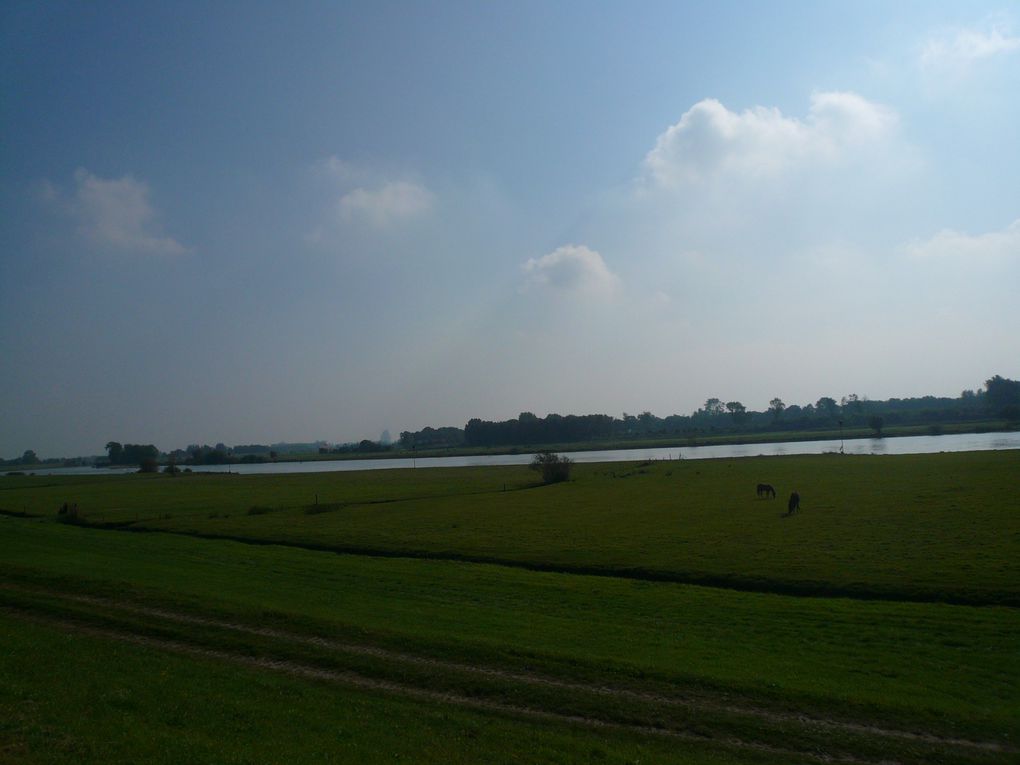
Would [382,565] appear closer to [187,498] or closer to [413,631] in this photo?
[413,631]

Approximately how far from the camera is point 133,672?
1423cm

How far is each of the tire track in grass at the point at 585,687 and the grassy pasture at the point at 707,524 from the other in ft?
38.1

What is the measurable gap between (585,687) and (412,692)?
3.57 meters

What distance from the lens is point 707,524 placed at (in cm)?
3822

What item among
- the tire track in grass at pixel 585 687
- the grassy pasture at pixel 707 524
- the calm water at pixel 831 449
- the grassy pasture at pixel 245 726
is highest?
the grassy pasture at pixel 245 726

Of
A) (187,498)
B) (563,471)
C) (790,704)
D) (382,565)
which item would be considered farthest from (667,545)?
(187,498)

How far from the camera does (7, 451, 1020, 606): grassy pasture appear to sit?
2458 centimetres

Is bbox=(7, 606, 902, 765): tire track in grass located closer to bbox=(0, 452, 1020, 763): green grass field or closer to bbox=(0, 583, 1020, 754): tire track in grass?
bbox=(0, 452, 1020, 763): green grass field

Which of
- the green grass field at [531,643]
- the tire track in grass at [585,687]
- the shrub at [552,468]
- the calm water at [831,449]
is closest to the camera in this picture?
the green grass field at [531,643]

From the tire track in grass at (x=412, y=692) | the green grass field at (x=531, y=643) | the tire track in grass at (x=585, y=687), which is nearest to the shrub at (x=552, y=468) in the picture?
the green grass field at (x=531, y=643)

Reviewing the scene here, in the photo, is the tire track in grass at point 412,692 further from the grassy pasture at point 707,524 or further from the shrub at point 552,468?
the shrub at point 552,468

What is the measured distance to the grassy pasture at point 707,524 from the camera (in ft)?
80.6

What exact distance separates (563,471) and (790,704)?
70.7 metres

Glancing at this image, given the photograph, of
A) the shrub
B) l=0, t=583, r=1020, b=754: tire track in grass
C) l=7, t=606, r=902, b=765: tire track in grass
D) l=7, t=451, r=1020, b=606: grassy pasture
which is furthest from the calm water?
l=7, t=606, r=902, b=765: tire track in grass
